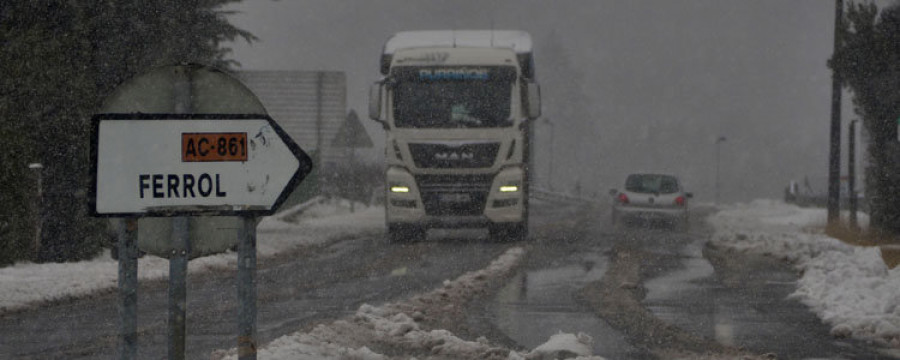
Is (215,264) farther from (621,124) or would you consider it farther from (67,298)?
(621,124)

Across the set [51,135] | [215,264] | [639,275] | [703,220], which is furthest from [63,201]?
[703,220]

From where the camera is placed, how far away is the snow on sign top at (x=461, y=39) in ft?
74.1

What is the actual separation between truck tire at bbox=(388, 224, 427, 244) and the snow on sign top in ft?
10.5

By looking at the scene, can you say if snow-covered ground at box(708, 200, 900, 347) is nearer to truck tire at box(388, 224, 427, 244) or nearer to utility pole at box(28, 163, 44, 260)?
truck tire at box(388, 224, 427, 244)

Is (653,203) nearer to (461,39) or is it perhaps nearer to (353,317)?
(461,39)

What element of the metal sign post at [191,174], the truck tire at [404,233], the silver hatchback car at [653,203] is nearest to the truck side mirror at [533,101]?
the truck tire at [404,233]

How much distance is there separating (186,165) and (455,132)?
16393mm

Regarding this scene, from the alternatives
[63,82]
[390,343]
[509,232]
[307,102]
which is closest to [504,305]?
[390,343]

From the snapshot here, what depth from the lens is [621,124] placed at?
166500mm

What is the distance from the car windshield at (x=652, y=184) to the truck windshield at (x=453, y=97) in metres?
11.0

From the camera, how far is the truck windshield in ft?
68.9

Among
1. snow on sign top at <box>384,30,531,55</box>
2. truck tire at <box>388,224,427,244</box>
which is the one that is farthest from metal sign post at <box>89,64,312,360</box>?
snow on sign top at <box>384,30,531,55</box>

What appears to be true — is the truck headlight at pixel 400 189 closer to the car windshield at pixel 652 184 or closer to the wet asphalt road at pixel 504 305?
the wet asphalt road at pixel 504 305

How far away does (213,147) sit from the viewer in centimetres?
467
